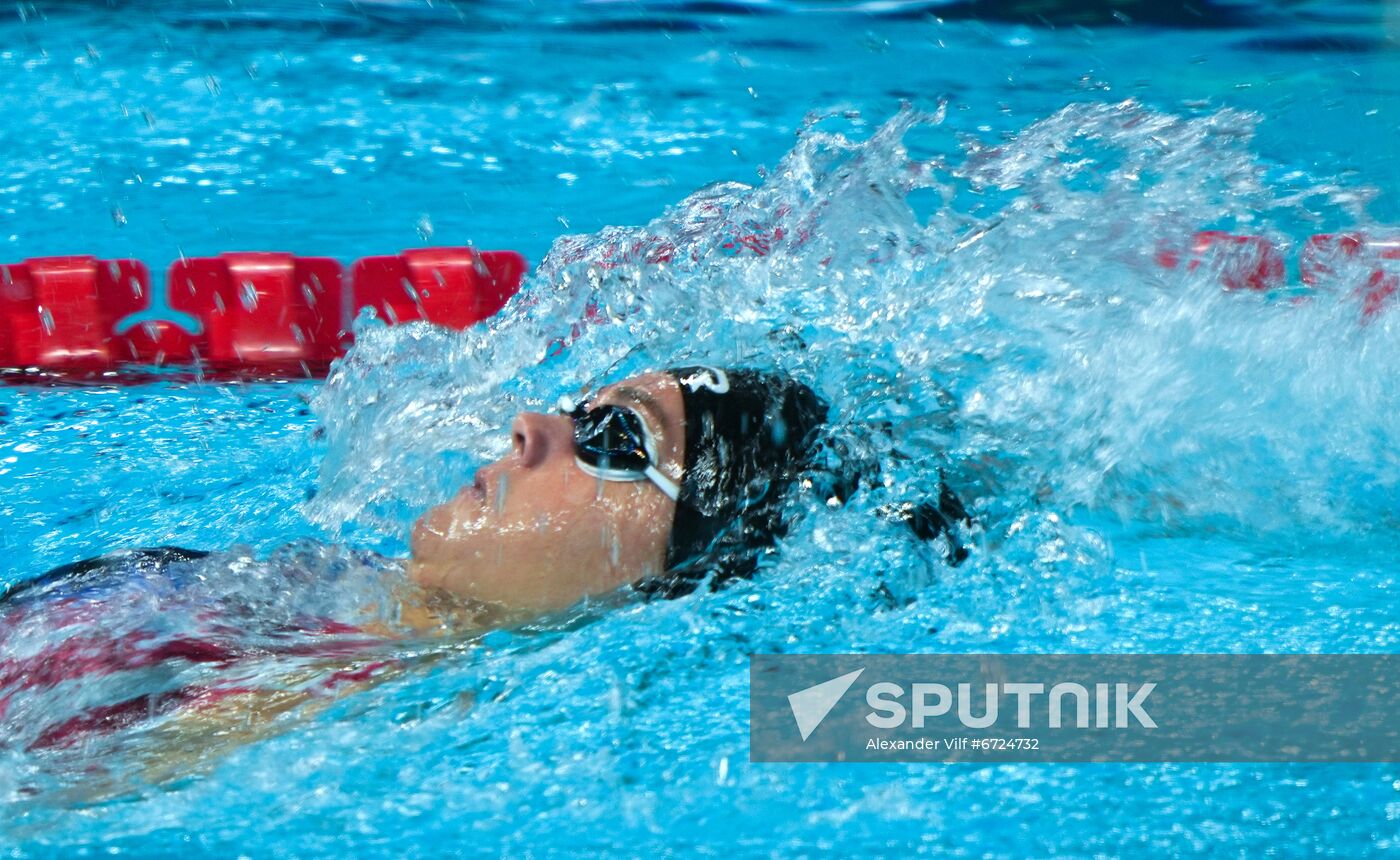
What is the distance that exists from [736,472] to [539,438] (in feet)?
0.82

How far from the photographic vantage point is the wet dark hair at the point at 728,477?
160 centimetres

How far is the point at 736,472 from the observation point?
161cm

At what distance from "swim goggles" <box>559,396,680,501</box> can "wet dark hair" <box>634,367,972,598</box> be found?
0.13 feet

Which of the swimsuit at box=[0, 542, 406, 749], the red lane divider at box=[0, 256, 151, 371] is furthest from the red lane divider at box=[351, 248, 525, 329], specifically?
the swimsuit at box=[0, 542, 406, 749]

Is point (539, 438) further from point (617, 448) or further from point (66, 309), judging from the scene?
point (66, 309)

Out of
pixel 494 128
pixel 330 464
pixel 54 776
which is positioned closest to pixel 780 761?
pixel 54 776

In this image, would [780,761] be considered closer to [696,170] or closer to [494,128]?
[696,170]

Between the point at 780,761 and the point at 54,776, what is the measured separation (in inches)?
30.0

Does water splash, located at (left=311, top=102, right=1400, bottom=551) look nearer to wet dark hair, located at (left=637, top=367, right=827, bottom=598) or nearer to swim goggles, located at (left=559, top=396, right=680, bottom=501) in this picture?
wet dark hair, located at (left=637, top=367, right=827, bottom=598)

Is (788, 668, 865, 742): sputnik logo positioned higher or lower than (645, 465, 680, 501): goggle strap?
lower

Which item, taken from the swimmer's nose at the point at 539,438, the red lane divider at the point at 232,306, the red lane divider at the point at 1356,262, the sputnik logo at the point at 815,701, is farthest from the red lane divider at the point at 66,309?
the red lane divider at the point at 1356,262

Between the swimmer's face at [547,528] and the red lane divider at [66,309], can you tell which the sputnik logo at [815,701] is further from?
the red lane divider at [66,309]

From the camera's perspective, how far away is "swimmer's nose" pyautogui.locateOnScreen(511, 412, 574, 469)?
5.20 feet

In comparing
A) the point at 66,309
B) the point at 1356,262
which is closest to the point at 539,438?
the point at 66,309
